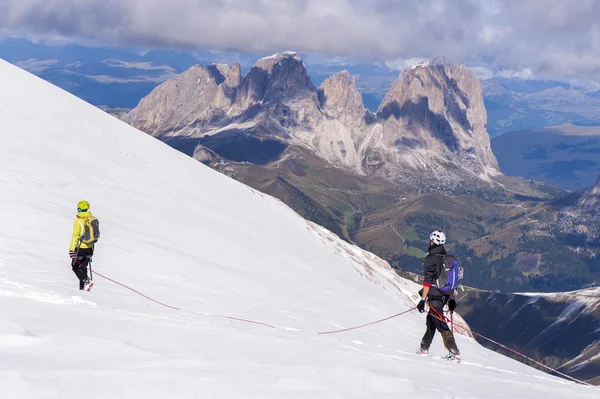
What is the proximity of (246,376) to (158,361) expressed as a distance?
2.19 metres

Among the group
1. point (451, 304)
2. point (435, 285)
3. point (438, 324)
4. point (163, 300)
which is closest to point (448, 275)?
point (435, 285)

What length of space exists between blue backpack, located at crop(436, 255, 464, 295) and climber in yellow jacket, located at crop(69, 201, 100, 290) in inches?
578

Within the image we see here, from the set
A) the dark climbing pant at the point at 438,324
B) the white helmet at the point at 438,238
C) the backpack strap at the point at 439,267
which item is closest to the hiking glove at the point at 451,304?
the dark climbing pant at the point at 438,324

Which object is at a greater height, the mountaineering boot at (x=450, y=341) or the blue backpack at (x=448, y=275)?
the blue backpack at (x=448, y=275)

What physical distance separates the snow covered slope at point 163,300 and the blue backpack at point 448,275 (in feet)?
9.58

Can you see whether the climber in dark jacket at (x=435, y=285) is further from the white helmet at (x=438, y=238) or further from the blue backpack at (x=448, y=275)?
the blue backpack at (x=448, y=275)

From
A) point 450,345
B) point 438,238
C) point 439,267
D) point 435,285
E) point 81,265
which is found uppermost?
point 438,238

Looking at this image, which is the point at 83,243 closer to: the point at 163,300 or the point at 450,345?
the point at 163,300

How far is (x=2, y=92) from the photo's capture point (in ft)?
196

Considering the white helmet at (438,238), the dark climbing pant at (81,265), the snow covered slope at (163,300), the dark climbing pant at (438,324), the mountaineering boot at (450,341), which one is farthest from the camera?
the dark climbing pant at (81,265)

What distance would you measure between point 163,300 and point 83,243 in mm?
4541

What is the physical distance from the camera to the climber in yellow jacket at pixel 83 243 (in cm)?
2202

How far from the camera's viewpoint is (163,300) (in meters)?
24.2

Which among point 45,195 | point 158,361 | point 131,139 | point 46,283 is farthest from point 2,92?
point 158,361
